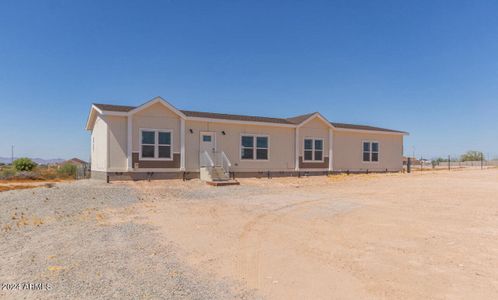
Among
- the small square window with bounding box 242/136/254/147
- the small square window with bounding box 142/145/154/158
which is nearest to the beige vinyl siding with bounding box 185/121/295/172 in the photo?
the small square window with bounding box 242/136/254/147

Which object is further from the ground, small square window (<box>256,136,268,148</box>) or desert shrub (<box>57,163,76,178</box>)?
small square window (<box>256,136,268,148</box>)

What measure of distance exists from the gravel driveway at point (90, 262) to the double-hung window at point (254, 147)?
11.2 meters

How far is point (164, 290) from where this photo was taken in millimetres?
4027

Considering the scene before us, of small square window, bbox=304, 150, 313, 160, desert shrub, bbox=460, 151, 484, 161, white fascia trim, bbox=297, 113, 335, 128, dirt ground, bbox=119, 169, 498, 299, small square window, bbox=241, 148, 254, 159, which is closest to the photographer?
dirt ground, bbox=119, 169, 498, 299

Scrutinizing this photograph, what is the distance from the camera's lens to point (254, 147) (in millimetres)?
19797

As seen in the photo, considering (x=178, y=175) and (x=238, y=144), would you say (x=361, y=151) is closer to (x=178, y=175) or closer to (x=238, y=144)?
(x=238, y=144)

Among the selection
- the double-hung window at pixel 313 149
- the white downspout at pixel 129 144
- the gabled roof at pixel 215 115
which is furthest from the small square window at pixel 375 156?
the white downspout at pixel 129 144

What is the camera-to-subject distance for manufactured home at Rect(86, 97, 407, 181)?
16.3 meters

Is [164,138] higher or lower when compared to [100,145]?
higher

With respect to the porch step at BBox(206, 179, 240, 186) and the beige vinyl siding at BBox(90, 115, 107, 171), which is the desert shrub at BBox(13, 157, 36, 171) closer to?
the beige vinyl siding at BBox(90, 115, 107, 171)

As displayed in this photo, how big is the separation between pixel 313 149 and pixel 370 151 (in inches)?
199

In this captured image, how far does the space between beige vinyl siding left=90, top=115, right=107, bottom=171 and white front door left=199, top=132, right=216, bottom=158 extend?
4.92 meters

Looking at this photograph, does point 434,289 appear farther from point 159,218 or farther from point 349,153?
point 349,153

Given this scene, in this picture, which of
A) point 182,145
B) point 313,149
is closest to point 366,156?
point 313,149
